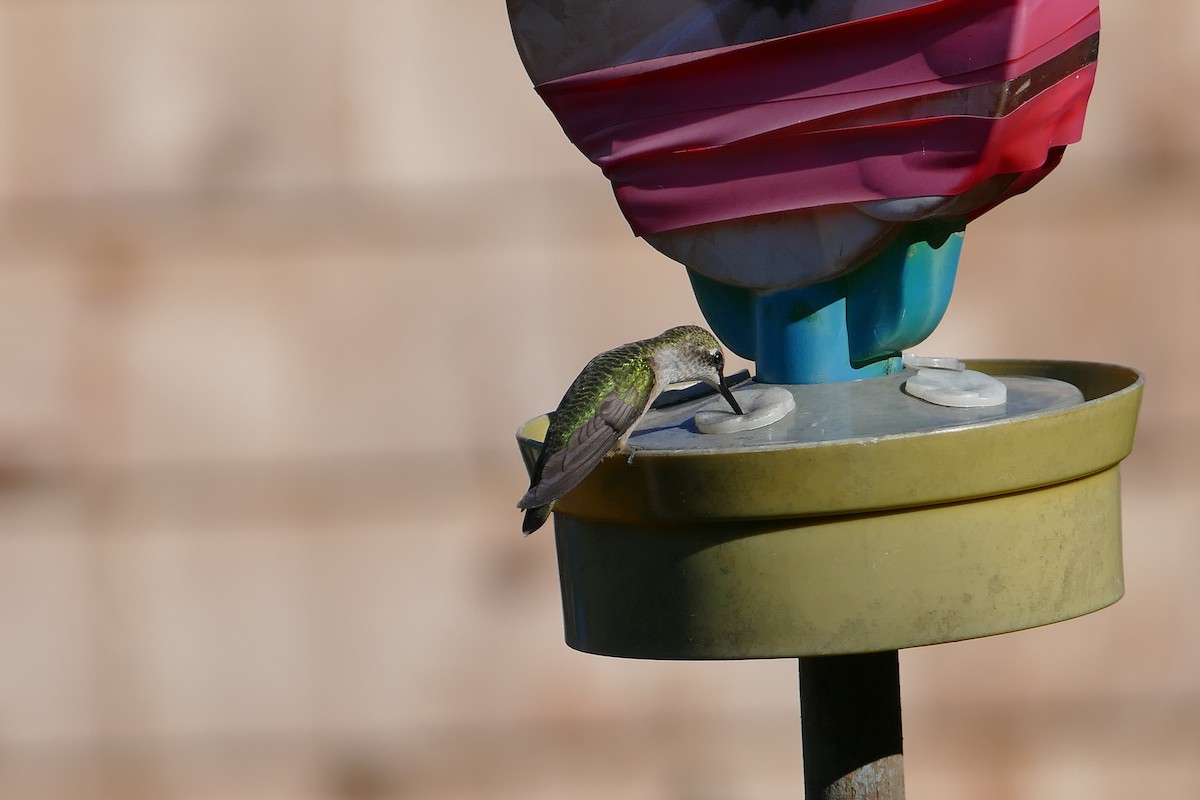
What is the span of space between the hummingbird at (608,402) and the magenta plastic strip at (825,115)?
17 cm

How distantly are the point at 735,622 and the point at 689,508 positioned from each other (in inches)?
3.9

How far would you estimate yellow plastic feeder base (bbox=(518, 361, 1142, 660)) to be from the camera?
1.13 metres

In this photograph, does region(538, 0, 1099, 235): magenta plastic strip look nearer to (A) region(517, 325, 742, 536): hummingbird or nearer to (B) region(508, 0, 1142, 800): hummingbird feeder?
(B) region(508, 0, 1142, 800): hummingbird feeder

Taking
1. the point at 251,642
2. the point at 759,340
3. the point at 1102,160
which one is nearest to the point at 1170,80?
the point at 1102,160

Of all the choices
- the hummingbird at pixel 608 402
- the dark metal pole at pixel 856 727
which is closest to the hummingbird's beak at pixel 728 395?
the hummingbird at pixel 608 402

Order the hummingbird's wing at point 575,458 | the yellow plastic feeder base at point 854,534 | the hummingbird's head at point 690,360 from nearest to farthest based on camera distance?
the yellow plastic feeder base at point 854,534
the hummingbird's wing at point 575,458
the hummingbird's head at point 690,360

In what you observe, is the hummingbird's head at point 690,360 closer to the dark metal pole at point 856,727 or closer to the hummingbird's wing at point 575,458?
the hummingbird's wing at point 575,458

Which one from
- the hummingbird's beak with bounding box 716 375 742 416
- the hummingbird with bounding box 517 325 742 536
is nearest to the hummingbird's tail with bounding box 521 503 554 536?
the hummingbird with bounding box 517 325 742 536

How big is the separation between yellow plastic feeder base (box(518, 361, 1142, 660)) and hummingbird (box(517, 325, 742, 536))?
0.12ft

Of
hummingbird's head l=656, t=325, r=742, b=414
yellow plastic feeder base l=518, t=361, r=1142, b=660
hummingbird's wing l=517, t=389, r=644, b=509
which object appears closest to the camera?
yellow plastic feeder base l=518, t=361, r=1142, b=660

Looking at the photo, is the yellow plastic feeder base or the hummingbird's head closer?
the yellow plastic feeder base

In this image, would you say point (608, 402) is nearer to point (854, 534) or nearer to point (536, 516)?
point (536, 516)

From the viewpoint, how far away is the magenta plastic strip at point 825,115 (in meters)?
1.23

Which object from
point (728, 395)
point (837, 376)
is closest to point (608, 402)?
point (728, 395)
